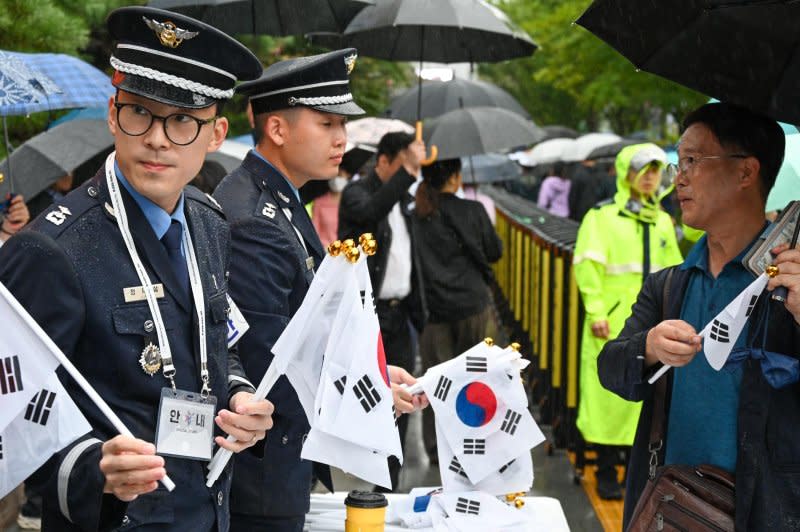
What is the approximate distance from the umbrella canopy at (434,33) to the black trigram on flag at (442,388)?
10.2 feet

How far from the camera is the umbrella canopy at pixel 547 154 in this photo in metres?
28.4

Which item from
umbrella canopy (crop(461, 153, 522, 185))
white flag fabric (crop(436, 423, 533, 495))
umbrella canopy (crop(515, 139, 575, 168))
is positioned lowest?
umbrella canopy (crop(515, 139, 575, 168))

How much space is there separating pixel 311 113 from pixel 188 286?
143 cm

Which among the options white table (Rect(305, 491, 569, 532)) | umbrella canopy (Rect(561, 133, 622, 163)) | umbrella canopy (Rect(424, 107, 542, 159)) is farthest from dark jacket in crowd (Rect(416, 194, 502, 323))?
umbrella canopy (Rect(561, 133, 622, 163))

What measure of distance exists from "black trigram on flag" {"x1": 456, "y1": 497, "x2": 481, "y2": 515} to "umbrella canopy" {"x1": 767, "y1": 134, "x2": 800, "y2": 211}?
1770 millimetres

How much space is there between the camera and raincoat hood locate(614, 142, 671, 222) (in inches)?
324

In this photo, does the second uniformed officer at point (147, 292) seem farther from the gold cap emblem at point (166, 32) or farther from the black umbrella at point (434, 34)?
the black umbrella at point (434, 34)

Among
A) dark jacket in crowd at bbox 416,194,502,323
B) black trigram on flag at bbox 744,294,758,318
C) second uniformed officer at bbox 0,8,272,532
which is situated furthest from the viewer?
dark jacket in crowd at bbox 416,194,502,323

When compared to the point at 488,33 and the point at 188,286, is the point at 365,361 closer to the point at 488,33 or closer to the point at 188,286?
the point at 188,286

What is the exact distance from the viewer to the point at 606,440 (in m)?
8.17

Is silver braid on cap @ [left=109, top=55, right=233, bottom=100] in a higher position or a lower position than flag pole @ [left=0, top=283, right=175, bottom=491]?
higher

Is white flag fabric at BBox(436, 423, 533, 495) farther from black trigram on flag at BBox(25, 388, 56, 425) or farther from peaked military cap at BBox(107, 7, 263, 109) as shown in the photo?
black trigram on flag at BBox(25, 388, 56, 425)

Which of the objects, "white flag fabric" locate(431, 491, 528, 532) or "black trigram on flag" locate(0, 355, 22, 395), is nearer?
"black trigram on flag" locate(0, 355, 22, 395)

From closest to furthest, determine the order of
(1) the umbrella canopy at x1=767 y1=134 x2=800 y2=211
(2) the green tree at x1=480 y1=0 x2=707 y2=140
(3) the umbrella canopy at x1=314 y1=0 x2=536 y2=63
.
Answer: (1) the umbrella canopy at x1=767 y1=134 x2=800 y2=211 → (3) the umbrella canopy at x1=314 y1=0 x2=536 y2=63 → (2) the green tree at x1=480 y1=0 x2=707 y2=140
